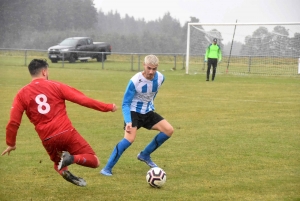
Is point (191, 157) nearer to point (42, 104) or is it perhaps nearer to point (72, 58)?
point (42, 104)

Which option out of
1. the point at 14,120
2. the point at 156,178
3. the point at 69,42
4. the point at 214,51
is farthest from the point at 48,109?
the point at 69,42

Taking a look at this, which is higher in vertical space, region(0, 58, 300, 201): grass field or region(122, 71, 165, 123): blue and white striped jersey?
region(122, 71, 165, 123): blue and white striped jersey

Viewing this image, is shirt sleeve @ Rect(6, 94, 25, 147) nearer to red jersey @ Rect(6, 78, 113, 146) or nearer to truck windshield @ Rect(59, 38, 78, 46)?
red jersey @ Rect(6, 78, 113, 146)

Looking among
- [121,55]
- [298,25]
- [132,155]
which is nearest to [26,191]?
[132,155]

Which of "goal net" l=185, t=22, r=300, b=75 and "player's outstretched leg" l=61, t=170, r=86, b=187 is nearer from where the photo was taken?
"player's outstretched leg" l=61, t=170, r=86, b=187

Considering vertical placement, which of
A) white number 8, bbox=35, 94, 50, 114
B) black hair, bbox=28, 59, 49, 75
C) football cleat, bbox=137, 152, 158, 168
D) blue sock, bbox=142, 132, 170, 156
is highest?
black hair, bbox=28, 59, 49, 75

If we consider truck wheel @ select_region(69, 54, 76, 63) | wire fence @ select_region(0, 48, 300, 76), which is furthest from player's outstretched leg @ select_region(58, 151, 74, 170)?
truck wheel @ select_region(69, 54, 76, 63)

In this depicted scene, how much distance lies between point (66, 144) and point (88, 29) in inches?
1001

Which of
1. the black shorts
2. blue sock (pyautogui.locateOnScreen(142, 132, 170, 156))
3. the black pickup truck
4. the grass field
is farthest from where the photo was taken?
the black pickup truck

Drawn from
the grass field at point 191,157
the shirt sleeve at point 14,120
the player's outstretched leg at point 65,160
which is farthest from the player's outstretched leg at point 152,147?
the shirt sleeve at point 14,120

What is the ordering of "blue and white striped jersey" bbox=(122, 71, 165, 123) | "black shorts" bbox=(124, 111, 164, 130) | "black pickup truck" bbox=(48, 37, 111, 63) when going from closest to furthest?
1. "blue and white striped jersey" bbox=(122, 71, 165, 123)
2. "black shorts" bbox=(124, 111, 164, 130)
3. "black pickup truck" bbox=(48, 37, 111, 63)

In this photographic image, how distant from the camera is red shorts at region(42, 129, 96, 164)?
5715mm

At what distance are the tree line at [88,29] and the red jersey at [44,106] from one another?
9.05 metres

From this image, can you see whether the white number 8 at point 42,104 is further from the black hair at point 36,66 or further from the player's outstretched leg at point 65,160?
the player's outstretched leg at point 65,160
